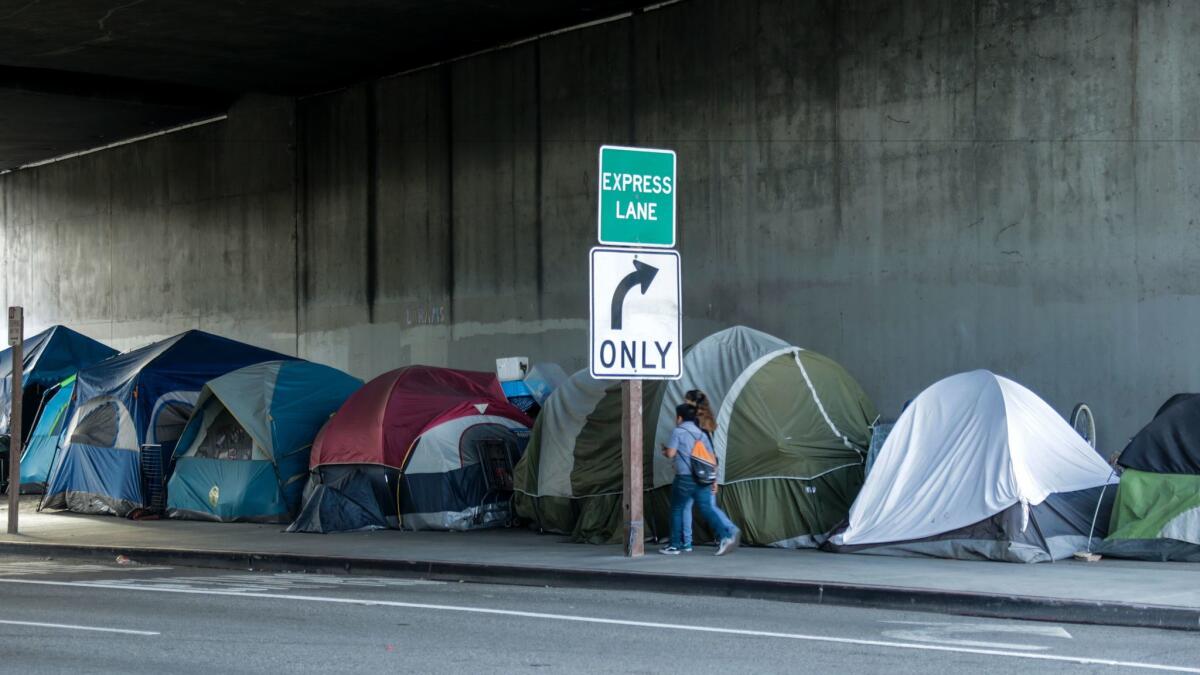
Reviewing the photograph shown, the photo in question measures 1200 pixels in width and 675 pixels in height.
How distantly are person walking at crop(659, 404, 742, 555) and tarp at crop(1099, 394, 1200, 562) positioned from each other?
3776 millimetres

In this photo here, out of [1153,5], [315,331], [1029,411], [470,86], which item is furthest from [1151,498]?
[315,331]

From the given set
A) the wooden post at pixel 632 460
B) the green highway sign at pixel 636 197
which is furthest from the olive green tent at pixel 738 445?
the green highway sign at pixel 636 197

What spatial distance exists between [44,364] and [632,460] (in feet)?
60.5

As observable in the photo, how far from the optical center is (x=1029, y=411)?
50.6 feet

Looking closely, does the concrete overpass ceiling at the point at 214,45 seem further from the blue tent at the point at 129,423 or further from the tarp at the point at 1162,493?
the tarp at the point at 1162,493

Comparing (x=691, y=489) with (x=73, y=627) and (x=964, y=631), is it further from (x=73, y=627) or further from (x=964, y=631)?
(x=73, y=627)

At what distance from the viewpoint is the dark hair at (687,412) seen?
15.4m

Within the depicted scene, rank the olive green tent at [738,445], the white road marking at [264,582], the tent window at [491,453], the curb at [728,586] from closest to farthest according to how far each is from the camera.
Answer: the curb at [728,586] → the white road marking at [264,582] → the olive green tent at [738,445] → the tent window at [491,453]

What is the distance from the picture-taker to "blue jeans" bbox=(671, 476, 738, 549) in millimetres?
15125

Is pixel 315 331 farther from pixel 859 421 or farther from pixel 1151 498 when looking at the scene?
pixel 1151 498

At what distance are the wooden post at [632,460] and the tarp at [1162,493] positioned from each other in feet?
15.3

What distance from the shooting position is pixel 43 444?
2702 centimetres

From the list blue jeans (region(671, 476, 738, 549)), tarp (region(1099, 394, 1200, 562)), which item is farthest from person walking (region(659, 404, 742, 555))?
tarp (region(1099, 394, 1200, 562))

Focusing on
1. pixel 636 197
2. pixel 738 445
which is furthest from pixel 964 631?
pixel 636 197
